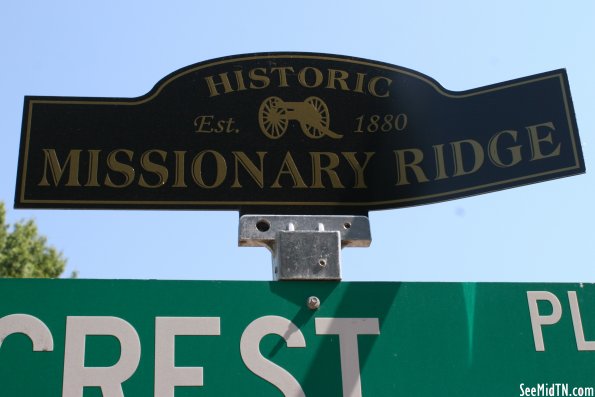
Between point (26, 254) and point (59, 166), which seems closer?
point (59, 166)

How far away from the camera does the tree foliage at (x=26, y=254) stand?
25516 millimetres

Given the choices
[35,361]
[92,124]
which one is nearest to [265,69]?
[92,124]

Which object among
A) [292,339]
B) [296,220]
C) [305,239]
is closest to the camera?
[292,339]

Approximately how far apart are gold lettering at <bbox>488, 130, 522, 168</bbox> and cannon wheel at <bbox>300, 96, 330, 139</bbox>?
0.70 metres

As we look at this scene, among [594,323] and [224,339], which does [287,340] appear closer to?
[224,339]

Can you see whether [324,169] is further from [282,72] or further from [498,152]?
[498,152]

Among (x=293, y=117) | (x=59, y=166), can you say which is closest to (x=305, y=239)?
(x=293, y=117)

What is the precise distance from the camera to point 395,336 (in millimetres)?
2771

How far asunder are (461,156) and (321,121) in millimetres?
611

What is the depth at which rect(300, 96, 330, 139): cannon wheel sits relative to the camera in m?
3.46

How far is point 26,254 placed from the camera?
26.1 meters

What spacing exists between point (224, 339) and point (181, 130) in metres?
1.06

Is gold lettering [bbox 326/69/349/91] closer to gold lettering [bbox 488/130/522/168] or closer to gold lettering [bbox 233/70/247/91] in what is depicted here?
gold lettering [bbox 233/70/247/91]

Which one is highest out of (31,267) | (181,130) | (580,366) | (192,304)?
(31,267)
